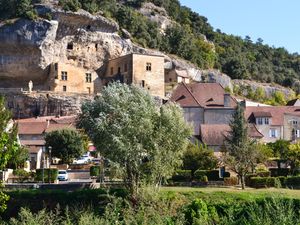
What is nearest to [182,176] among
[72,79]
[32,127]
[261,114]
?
[261,114]

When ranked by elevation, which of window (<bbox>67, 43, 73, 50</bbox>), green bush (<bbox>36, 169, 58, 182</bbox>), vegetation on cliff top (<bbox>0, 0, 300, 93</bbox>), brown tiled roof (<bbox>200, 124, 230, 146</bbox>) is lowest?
green bush (<bbox>36, 169, 58, 182</bbox>)

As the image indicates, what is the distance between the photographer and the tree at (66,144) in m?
53.5

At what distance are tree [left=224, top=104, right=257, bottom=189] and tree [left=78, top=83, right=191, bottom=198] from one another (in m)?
6.23

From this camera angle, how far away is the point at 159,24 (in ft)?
350

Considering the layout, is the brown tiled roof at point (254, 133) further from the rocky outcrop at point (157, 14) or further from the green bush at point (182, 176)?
the rocky outcrop at point (157, 14)

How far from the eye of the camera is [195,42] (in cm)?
10788

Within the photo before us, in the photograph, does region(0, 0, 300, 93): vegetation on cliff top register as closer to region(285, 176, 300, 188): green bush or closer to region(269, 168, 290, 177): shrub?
region(269, 168, 290, 177): shrub

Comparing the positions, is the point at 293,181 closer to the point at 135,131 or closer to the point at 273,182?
the point at 273,182

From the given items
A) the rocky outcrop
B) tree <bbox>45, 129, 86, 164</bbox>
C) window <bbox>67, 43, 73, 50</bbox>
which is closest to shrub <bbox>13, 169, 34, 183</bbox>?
tree <bbox>45, 129, 86, 164</bbox>

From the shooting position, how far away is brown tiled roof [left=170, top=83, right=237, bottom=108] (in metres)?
65.0

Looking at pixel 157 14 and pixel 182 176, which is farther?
pixel 157 14

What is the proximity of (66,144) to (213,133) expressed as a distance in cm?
1623

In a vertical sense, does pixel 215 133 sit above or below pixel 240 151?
above

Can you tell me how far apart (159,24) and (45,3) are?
112 ft
